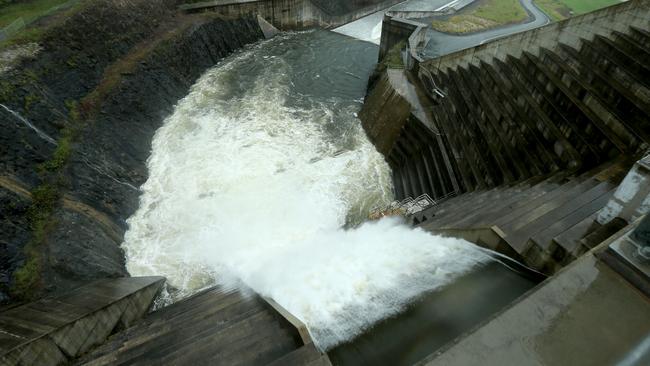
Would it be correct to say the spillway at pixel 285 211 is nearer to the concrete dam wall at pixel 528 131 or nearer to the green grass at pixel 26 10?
the concrete dam wall at pixel 528 131

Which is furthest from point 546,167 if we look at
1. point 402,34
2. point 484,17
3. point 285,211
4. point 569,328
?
point 484,17

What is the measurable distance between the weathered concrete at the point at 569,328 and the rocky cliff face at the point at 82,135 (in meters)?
10.8

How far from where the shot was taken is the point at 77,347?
24.4 feet

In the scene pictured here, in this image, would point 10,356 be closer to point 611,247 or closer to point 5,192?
point 5,192

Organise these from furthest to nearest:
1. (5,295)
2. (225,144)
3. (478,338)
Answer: (225,144)
(5,295)
(478,338)

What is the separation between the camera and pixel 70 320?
291 inches

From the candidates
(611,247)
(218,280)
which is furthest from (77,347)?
(611,247)

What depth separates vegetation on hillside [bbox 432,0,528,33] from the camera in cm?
3145

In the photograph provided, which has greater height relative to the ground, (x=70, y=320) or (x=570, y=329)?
(x=570, y=329)

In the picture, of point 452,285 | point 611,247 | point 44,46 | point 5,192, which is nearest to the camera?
point 611,247

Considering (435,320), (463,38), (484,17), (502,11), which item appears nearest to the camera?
(435,320)

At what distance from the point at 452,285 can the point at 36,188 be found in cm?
1337

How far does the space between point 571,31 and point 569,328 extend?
14715 millimetres

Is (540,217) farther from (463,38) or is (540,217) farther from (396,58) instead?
(463,38)
